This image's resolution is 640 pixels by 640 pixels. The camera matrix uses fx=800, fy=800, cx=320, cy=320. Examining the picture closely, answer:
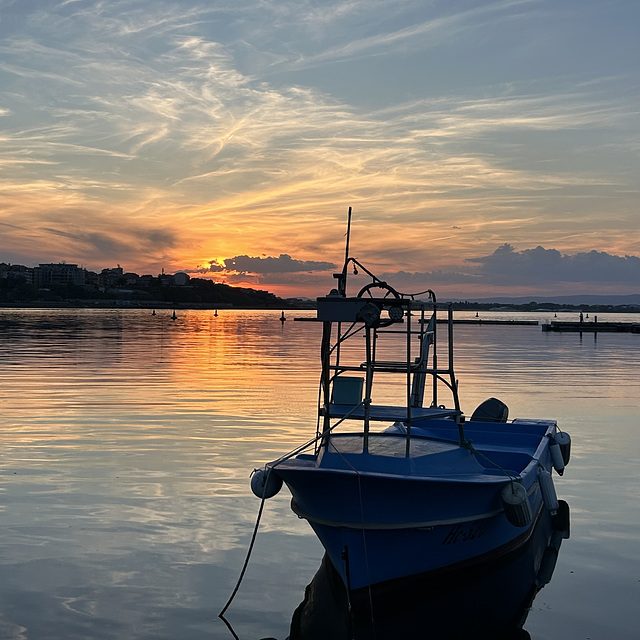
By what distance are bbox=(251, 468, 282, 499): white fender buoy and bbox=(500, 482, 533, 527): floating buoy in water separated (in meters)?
3.40

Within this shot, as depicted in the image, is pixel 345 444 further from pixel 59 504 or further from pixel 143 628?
pixel 59 504

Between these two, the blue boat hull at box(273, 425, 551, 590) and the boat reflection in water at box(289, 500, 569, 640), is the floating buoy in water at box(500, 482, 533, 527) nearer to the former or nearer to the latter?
the blue boat hull at box(273, 425, 551, 590)

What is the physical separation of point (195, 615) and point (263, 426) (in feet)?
47.5

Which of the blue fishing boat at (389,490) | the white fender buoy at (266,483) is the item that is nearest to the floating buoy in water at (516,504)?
the blue fishing boat at (389,490)

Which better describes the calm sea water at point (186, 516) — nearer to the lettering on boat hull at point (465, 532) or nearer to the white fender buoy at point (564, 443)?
the white fender buoy at point (564, 443)

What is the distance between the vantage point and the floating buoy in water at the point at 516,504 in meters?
11.8

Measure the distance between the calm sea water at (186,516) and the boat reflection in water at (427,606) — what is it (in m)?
0.29

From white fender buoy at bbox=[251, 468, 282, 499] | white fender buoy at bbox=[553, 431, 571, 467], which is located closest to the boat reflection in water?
white fender buoy at bbox=[251, 468, 282, 499]

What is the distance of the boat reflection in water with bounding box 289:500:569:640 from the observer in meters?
10.8

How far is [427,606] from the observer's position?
11.4 meters

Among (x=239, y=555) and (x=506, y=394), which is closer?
(x=239, y=555)

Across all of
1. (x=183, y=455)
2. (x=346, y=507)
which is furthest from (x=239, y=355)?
(x=346, y=507)

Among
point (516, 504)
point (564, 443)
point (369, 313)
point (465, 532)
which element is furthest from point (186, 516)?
point (564, 443)

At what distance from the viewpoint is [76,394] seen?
32.1 meters
